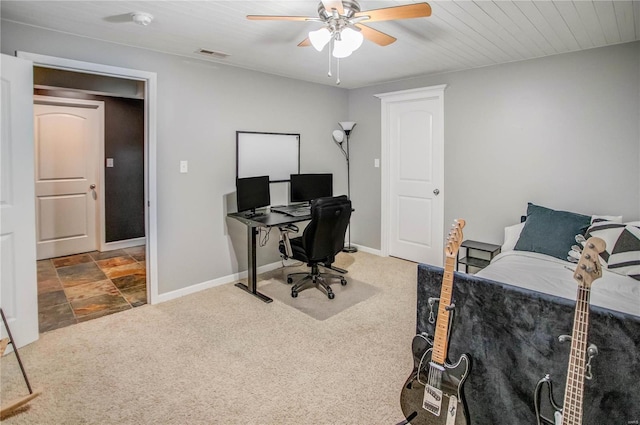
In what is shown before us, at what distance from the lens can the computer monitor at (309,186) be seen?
4418 mm

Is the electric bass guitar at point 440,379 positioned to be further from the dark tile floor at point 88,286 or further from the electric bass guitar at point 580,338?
the dark tile floor at point 88,286

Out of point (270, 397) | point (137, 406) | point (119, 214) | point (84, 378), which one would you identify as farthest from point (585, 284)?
point (119, 214)

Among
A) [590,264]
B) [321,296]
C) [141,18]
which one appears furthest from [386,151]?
[590,264]

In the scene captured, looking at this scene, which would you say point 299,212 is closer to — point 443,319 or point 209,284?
point 209,284

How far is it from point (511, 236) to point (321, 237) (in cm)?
182

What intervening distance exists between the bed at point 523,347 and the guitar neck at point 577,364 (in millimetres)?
129

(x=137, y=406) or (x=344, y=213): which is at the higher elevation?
(x=344, y=213)

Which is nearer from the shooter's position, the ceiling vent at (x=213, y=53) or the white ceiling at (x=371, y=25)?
the white ceiling at (x=371, y=25)

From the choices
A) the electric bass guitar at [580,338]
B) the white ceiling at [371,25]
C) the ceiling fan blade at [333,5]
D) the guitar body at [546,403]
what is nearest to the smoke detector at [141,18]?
the white ceiling at [371,25]

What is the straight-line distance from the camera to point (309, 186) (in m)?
4.55

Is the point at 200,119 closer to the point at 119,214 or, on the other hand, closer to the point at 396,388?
the point at 119,214

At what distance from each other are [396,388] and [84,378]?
1879mm

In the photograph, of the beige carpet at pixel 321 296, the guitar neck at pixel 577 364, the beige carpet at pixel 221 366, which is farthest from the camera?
the beige carpet at pixel 321 296

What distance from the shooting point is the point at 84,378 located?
2.26 m
